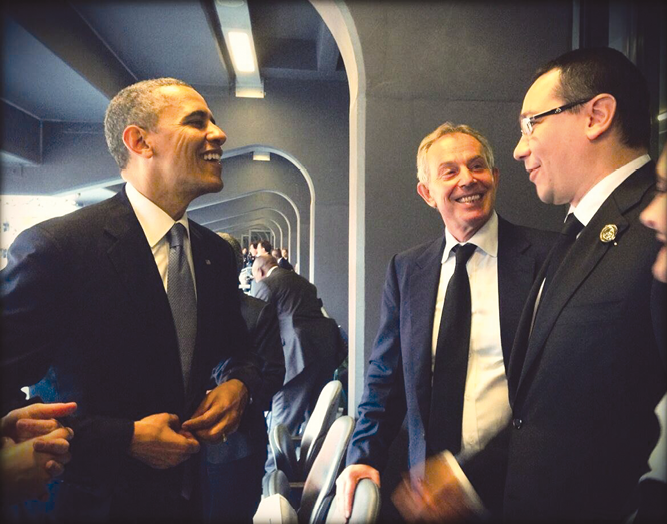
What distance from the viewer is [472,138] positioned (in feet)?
6.22

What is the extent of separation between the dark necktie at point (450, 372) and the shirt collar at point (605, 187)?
503 millimetres

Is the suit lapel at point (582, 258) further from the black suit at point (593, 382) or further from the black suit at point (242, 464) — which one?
the black suit at point (242, 464)

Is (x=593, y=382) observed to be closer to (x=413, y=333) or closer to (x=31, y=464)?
(x=413, y=333)

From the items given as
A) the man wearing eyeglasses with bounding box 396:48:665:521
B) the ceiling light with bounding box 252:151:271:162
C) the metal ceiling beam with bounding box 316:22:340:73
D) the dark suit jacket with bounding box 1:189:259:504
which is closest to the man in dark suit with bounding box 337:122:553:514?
the man wearing eyeglasses with bounding box 396:48:665:521

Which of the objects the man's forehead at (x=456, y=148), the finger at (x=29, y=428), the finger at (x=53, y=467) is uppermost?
the man's forehead at (x=456, y=148)

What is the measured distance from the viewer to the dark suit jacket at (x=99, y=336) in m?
1.18

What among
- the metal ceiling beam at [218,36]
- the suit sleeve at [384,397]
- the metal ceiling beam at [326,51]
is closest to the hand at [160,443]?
the suit sleeve at [384,397]

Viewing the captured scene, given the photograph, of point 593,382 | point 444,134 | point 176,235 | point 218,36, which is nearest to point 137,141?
point 176,235

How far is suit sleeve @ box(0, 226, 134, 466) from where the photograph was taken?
1157 millimetres

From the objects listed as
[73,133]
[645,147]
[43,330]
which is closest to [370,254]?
[645,147]

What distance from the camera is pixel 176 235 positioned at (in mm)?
1558

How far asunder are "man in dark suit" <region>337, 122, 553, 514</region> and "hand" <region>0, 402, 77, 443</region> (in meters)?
→ 0.92

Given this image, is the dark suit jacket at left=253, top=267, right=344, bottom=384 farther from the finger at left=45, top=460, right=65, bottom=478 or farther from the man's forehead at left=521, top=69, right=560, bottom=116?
the finger at left=45, top=460, right=65, bottom=478

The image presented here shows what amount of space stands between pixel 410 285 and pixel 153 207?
964mm
